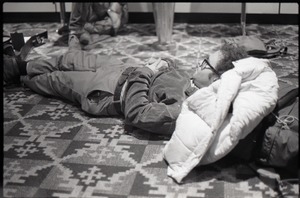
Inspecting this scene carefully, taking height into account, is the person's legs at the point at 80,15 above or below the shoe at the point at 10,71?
above

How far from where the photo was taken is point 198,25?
3.13 meters

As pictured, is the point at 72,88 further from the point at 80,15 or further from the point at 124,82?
the point at 80,15

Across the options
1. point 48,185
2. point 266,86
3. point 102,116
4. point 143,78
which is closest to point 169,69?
point 143,78

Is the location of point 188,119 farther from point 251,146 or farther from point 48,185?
point 48,185

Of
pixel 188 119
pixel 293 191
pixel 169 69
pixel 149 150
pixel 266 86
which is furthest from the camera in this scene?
pixel 169 69

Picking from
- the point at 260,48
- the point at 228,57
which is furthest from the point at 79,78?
the point at 260,48

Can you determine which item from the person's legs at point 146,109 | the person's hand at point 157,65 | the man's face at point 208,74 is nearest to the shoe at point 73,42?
the person's hand at point 157,65

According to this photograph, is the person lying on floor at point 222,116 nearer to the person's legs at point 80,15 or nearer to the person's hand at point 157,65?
the person's hand at point 157,65

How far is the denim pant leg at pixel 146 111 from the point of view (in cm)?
149

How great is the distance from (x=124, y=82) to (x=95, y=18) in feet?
4.52

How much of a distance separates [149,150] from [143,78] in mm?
323

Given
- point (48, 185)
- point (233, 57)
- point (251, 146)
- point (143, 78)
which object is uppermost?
point (233, 57)

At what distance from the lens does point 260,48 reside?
2281 millimetres

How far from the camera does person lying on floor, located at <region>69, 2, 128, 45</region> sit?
292 centimetres
